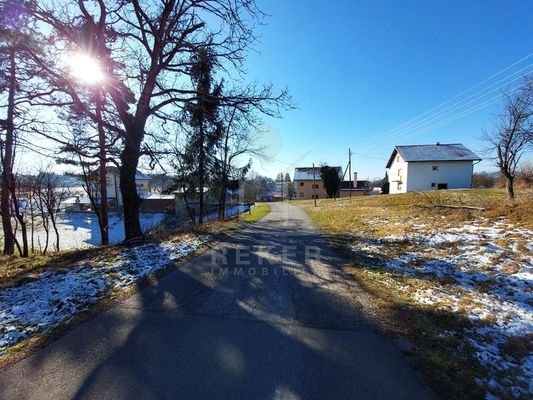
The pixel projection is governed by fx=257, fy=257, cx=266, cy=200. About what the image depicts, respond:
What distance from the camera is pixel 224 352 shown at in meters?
2.88

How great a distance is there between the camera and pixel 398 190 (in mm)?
37281

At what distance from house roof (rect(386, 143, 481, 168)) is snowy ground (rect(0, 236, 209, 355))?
1363 inches

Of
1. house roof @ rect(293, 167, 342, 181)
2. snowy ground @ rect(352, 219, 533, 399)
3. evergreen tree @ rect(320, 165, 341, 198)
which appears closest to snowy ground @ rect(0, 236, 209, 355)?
snowy ground @ rect(352, 219, 533, 399)

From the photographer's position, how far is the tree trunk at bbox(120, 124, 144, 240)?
869cm

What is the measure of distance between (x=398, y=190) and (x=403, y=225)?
3139 centimetres

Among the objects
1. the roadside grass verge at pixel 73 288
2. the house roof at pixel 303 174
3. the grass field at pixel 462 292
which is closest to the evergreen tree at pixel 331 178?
the house roof at pixel 303 174

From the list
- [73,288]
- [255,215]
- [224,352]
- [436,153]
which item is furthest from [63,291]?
[436,153]

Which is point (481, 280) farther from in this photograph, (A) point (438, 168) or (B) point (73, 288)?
(A) point (438, 168)

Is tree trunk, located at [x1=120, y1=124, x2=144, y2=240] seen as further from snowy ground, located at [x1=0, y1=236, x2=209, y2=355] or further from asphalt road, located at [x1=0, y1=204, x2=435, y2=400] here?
asphalt road, located at [x1=0, y1=204, x2=435, y2=400]

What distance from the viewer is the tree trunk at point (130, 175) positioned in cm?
869

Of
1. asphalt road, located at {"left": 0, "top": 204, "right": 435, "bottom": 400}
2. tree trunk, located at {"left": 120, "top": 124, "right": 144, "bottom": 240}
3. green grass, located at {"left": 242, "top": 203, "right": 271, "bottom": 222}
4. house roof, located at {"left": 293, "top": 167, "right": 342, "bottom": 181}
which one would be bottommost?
green grass, located at {"left": 242, "top": 203, "right": 271, "bottom": 222}

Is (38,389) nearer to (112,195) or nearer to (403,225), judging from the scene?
(403,225)

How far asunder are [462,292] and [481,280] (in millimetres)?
654

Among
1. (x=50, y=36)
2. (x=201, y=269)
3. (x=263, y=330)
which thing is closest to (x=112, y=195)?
(x=50, y=36)
